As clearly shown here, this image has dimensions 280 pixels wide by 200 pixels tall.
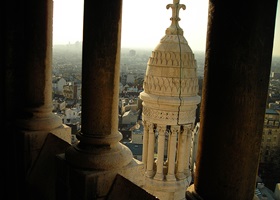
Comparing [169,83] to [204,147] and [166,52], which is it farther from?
[204,147]

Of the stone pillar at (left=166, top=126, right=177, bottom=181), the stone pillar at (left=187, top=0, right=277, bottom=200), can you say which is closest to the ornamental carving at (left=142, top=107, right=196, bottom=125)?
the stone pillar at (left=166, top=126, right=177, bottom=181)

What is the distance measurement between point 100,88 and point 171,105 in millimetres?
6756

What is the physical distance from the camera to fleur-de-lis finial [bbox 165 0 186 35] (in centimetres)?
936

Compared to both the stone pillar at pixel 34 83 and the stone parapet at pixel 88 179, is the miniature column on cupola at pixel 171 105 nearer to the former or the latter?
the stone pillar at pixel 34 83

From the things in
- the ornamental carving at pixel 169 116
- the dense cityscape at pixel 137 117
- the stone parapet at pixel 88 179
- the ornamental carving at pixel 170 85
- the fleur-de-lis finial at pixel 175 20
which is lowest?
the dense cityscape at pixel 137 117

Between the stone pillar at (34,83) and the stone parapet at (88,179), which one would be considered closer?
the stone parapet at (88,179)

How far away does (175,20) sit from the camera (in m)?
9.58

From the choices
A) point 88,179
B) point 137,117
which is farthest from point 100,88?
A: point 137,117

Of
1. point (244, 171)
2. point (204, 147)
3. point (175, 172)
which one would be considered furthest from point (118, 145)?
point (175, 172)

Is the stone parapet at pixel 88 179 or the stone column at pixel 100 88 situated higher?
the stone column at pixel 100 88

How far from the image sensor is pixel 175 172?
34.5 ft

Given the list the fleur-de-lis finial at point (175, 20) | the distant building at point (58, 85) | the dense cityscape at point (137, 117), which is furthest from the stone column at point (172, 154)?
the distant building at point (58, 85)

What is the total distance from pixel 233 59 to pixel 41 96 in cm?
267

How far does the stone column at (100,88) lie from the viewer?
117 inches
